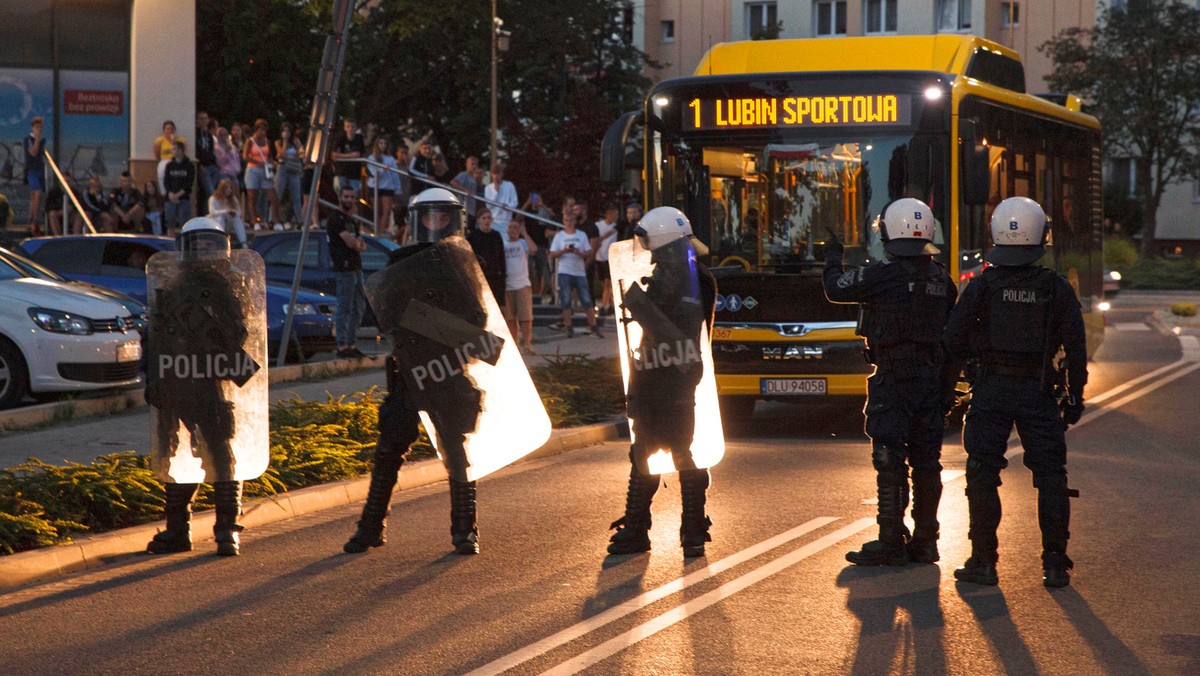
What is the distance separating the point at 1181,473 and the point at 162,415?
6796 millimetres

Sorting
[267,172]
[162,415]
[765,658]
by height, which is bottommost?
[765,658]

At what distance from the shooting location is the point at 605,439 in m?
13.6

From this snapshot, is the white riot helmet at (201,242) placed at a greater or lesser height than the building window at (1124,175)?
lesser

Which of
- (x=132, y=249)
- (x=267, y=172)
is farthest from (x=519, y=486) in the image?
(x=267, y=172)

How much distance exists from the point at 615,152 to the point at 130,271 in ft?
25.3

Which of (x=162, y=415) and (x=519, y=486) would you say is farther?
(x=519, y=486)

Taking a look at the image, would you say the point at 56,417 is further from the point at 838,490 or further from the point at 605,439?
the point at 838,490

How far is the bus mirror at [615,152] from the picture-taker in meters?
13.1

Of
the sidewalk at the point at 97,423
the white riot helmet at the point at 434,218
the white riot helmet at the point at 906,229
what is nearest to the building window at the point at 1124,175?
the sidewalk at the point at 97,423

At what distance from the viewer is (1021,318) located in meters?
7.29

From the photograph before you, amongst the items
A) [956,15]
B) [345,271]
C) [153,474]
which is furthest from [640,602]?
[956,15]

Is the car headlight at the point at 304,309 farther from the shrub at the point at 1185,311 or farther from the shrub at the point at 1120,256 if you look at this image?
the shrub at the point at 1120,256

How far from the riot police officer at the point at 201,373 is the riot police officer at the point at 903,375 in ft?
10.0

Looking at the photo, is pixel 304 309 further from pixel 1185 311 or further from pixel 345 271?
pixel 1185 311
